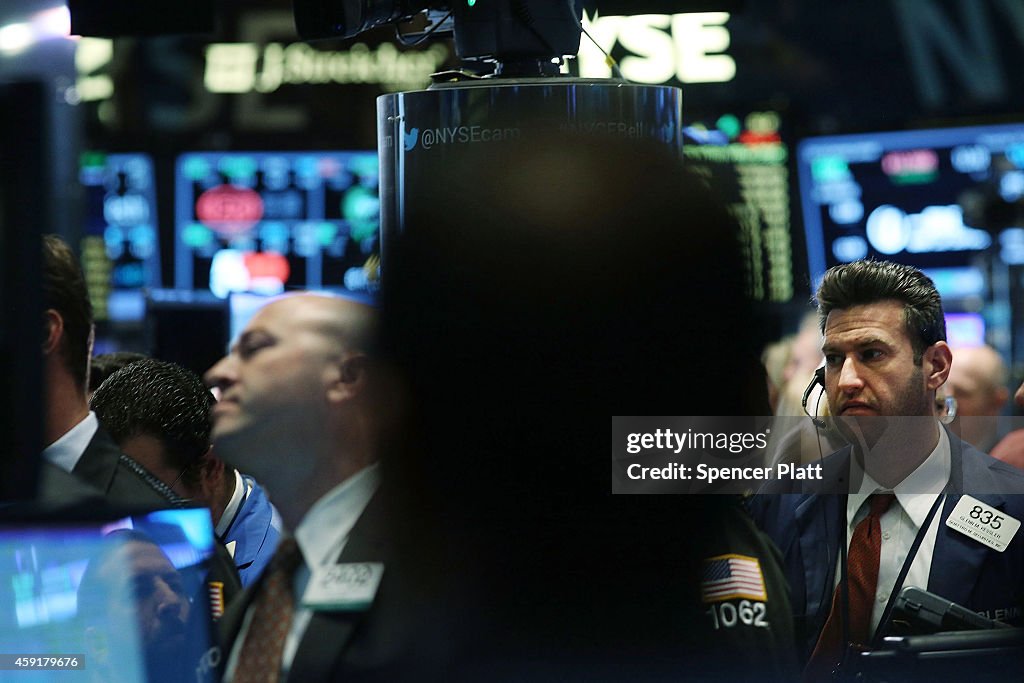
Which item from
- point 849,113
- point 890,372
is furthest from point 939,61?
point 890,372

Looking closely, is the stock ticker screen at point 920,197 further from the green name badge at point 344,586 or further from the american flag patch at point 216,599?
the green name badge at point 344,586

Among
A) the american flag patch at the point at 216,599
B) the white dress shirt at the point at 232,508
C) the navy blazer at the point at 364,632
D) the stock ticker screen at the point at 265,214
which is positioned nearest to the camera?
the navy blazer at the point at 364,632

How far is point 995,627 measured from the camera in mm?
1444

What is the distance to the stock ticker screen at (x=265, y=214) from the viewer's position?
609cm

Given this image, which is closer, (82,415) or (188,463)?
(82,415)

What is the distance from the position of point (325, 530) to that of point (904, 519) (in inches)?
24.3

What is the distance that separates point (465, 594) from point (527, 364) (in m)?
0.20

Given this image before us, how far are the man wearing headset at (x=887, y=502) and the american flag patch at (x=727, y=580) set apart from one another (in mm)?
175

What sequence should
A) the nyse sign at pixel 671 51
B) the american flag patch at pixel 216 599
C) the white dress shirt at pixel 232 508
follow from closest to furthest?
the american flag patch at pixel 216 599 → the white dress shirt at pixel 232 508 → the nyse sign at pixel 671 51

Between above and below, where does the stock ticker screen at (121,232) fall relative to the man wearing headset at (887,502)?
above

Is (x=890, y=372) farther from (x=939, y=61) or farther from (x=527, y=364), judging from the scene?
(x=939, y=61)

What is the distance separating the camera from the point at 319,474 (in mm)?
1249

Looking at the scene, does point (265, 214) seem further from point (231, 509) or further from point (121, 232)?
point (231, 509)

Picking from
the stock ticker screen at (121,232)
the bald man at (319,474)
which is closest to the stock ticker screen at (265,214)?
the stock ticker screen at (121,232)
